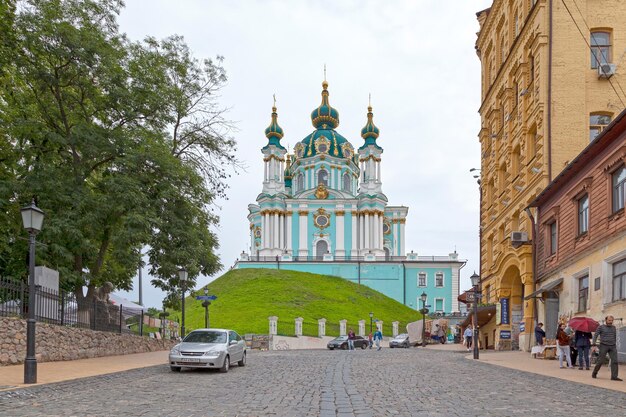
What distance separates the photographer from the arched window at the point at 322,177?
339 ft

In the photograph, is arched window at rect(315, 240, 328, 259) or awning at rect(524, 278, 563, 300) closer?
awning at rect(524, 278, 563, 300)

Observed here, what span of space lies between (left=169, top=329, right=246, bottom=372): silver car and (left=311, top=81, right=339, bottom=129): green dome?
8806 centimetres

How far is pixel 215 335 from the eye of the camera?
826 inches

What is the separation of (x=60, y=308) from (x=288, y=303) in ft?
185

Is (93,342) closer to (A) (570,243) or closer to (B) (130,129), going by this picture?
(B) (130,129)

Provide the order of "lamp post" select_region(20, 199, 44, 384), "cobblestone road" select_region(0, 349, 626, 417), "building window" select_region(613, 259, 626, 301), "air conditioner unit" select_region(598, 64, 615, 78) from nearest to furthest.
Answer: "cobblestone road" select_region(0, 349, 626, 417) → "lamp post" select_region(20, 199, 44, 384) → "building window" select_region(613, 259, 626, 301) → "air conditioner unit" select_region(598, 64, 615, 78)

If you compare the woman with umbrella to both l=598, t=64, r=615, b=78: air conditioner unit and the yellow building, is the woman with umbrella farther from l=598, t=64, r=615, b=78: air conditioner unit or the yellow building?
l=598, t=64, r=615, b=78: air conditioner unit

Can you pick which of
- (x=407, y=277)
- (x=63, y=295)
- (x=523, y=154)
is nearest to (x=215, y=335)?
(x=63, y=295)

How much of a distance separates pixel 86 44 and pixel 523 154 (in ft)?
61.9

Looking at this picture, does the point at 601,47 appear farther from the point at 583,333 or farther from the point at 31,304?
the point at 31,304

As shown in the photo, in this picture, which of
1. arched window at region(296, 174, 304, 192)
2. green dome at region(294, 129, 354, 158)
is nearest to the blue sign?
green dome at region(294, 129, 354, 158)

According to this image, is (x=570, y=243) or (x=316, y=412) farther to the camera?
(x=570, y=243)

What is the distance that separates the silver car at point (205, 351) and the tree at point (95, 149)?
4.21 metres

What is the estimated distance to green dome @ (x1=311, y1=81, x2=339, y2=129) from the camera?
4252 inches
